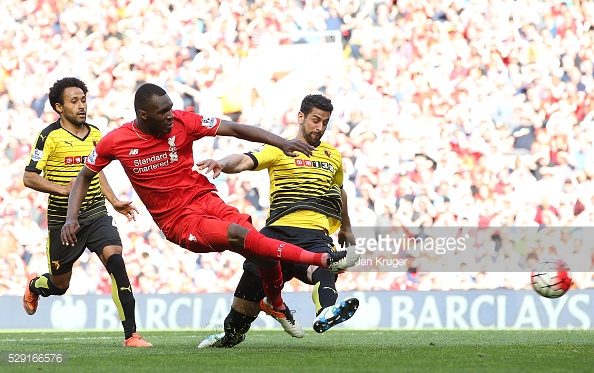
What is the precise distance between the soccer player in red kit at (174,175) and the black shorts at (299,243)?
0.43m

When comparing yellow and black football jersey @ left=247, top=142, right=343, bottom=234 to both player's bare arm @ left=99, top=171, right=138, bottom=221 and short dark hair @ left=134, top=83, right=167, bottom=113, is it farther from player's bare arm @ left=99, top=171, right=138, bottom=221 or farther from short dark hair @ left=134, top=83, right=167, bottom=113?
short dark hair @ left=134, top=83, right=167, bottom=113

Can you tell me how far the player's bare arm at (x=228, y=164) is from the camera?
6.38 m

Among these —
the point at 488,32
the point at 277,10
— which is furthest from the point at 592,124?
the point at 277,10

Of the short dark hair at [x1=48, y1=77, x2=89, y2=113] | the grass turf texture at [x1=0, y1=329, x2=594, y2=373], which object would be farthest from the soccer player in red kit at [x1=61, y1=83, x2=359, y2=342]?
the short dark hair at [x1=48, y1=77, x2=89, y2=113]

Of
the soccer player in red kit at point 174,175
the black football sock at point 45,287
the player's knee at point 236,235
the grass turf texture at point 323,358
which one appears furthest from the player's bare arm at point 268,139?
the black football sock at point 45,287

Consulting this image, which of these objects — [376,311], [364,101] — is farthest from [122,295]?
[364,101]

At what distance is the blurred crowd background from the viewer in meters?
14.4

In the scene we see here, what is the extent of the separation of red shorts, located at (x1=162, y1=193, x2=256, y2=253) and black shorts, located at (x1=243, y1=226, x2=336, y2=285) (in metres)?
0.74

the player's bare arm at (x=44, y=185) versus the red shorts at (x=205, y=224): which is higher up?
the player's bare arm at (x=44, y=185)

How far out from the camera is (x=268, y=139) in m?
6.72

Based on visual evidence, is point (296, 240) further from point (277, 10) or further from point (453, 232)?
point (277, 10)

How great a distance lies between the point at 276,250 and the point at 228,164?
0.83 metres

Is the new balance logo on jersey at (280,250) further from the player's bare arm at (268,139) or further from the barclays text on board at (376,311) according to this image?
the barclays text on board at (376,311)

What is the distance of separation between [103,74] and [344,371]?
11.7 meters
